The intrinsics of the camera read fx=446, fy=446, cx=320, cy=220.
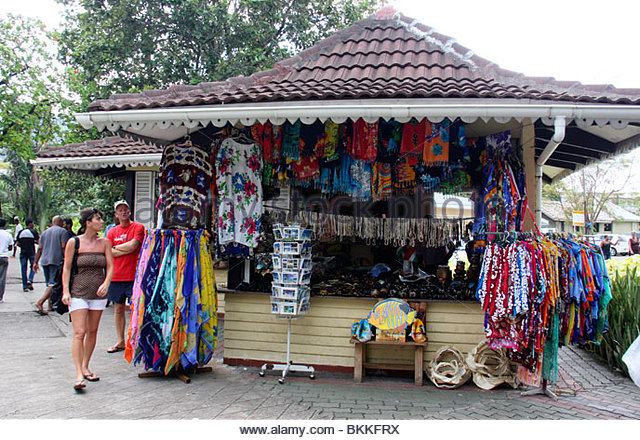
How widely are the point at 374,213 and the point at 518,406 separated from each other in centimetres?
346

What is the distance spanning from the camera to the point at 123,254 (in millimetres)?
5809

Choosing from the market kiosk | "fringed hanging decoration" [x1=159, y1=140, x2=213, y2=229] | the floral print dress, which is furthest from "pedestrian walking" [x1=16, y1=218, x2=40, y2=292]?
the floral print dress

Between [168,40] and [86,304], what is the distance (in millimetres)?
10742

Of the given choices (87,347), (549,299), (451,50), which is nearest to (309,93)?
(451,50)

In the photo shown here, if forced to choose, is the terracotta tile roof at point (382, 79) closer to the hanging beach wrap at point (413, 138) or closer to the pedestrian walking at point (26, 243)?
the hanging beach wrap at point (413, 138)

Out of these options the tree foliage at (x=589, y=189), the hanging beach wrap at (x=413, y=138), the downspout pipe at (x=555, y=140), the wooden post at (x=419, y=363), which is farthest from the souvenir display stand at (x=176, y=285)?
the tree foliage at (x=589, y=189)

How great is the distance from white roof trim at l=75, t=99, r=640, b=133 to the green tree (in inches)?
316

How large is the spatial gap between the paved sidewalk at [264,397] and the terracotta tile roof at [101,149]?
4.32m

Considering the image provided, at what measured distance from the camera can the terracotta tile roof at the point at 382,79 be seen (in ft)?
→ 14.7

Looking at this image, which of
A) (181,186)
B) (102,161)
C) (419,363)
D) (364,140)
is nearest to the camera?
(419,363)

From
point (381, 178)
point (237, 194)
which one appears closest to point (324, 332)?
point (237, 194)

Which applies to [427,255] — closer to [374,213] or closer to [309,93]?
[374,213]

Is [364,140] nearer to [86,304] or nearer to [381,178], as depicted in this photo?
[381,178]

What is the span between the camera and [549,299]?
453cm
